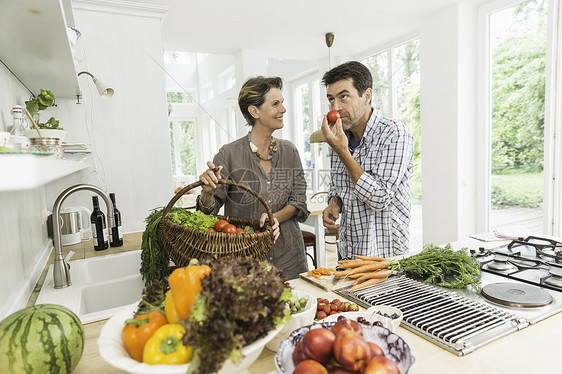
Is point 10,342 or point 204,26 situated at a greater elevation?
point 204,26

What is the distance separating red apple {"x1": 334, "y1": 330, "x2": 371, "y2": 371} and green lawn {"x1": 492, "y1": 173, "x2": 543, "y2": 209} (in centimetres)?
339

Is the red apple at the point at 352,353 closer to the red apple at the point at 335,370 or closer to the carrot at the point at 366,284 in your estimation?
the red apple at the point at 335,370

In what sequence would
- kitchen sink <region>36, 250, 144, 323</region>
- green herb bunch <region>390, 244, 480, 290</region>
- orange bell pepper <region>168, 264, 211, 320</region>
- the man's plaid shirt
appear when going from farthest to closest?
the man's plaid shirt, kitchen sink <region>36, 250, 144, 323</region>, green herb bunch <region>390, 244, 480, 290</region>, orange bell pepper <region>168, 264, 211, 320</region>

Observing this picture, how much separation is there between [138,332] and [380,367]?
1.34ft

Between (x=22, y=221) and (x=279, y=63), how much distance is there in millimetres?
5514

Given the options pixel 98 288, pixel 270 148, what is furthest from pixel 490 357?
pixel 98 288

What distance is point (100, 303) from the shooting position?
164 centimetres

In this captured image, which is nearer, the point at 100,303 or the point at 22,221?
the point at 22,221

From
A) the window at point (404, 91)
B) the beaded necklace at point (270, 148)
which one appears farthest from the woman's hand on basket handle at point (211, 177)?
the window at point (404, 91)

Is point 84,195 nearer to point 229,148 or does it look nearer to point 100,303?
point 100,303

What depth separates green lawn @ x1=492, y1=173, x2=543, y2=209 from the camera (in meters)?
3.20

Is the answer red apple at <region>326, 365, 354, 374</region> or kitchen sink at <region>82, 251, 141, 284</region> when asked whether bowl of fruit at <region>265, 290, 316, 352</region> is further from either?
kitchen sink at <region>82, 251, 141, 284</region>

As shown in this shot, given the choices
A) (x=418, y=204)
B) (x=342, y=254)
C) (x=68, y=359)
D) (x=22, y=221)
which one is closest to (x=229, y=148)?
(x=342, y=254)

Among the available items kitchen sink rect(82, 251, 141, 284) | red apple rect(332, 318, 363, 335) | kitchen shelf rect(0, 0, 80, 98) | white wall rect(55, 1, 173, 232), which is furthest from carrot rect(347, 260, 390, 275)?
white wall rect(55, 1, 173, 232)
